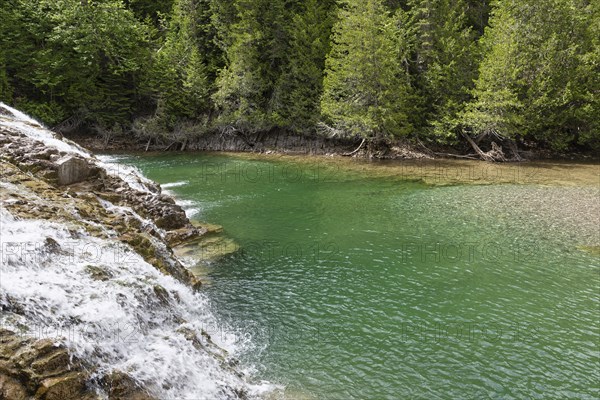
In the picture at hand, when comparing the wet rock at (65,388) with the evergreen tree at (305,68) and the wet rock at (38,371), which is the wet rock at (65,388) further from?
the evergreen tree at (305,68)

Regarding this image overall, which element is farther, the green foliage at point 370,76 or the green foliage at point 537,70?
the green foliage at point 370,76

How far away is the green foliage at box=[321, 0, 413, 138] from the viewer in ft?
116

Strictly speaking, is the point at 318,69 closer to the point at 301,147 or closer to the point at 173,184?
the point at 301,147

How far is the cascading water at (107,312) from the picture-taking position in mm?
6535

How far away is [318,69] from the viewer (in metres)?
41.3

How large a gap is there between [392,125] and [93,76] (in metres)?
31.6

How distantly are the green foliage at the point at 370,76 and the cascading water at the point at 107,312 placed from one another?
29252 mm

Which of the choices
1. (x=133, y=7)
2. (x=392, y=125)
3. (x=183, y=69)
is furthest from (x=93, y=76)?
(x=392, y=125)

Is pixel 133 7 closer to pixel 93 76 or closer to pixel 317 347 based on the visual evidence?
pixel 93 76

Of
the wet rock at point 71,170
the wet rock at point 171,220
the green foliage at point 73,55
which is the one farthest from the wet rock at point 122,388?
the green foliage at point 73,55

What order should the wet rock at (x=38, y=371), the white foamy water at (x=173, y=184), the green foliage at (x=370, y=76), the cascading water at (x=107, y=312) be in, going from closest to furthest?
the wet rock at (x=38, y=371), the cascading water at (x=107, y=312), the white foamy water at (x=173, y=184), the green foliage at (x=370, y=76)

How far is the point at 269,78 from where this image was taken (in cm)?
4441

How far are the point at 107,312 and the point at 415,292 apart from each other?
27.7 feet

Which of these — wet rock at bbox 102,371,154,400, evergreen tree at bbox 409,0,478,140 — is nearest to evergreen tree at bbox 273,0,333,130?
evergreen tree at bbox 409,0,478,140
